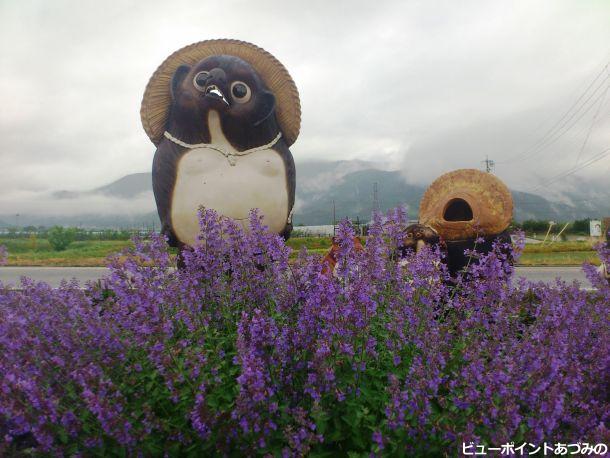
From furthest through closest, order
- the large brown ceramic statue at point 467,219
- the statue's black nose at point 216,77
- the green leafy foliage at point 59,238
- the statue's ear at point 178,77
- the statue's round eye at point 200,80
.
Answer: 1. the green leafy foliage at point 59,238
2. the large brown ceramic statue at point 467,219
3. the statue's ear at point 178,77
4. the statue's round eye at point 200,80
5. the statue's black nose at point 216,77

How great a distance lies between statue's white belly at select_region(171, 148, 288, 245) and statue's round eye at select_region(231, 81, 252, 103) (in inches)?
21.8

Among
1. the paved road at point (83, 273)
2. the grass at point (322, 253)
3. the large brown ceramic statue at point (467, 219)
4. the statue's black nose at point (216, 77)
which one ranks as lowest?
the paved road at point (83, 273)

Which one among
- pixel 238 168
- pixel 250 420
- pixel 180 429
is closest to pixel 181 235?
pixel 238 168

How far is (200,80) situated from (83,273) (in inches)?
552

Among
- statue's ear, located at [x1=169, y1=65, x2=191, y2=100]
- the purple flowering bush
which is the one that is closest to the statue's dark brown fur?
statue's ear, located at [x1=169, y1=65, x2=191, y2=100]

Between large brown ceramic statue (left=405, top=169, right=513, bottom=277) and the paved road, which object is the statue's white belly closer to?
large brown ceramic statue (left=405, top=169, right=513, bottom=277)

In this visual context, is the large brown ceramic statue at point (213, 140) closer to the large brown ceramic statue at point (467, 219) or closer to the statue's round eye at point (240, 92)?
the statue's round eye at point (240, 92)

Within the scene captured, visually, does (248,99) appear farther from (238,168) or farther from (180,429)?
(180,429)

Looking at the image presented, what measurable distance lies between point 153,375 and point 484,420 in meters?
1.45

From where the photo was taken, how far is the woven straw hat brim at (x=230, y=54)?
4809 millimetres

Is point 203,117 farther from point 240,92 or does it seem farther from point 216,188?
point 216,188

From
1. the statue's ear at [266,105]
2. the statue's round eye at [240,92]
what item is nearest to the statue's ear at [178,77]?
the statue's round eye at [240,92]

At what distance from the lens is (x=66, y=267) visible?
1870cm

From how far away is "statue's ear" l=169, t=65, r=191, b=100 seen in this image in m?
4.64
